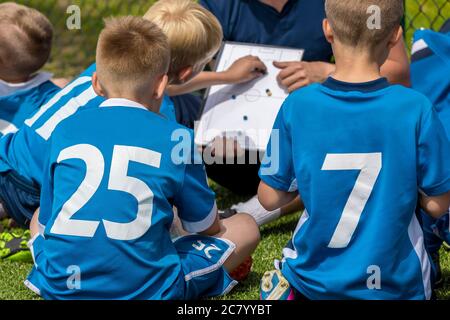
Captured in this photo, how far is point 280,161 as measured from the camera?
2.73 metres

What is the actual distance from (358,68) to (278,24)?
165 centimetres

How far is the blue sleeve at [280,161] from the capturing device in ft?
8.90

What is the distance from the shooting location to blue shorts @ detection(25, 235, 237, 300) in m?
2.93

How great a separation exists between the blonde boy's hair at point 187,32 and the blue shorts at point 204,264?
0.71 metres

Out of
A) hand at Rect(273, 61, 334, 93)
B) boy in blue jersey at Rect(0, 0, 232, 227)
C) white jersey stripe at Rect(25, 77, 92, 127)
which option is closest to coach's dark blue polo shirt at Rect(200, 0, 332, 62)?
hand at Rect(273, 61, 334, 93)

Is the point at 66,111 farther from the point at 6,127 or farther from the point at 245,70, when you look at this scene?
the point at 245,70

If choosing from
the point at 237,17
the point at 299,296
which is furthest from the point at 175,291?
the point at 237,17

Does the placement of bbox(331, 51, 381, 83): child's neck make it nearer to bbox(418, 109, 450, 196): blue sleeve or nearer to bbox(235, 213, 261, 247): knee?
bbox(418, 109, 450, 196): blue sleeve

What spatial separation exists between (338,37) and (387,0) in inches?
7.0

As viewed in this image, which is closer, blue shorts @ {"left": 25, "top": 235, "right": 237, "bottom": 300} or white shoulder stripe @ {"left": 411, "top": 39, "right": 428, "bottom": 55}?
blue shorts @ {"left": 25, "top": 235, "right": 237, "bottom": 300}

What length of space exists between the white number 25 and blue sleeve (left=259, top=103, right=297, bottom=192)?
0.34 m

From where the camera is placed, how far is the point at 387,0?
2.61 metres

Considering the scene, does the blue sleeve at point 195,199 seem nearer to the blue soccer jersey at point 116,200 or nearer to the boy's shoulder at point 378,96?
the blue soccer jersey at point 116,200

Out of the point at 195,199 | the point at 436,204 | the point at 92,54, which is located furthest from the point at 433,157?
the point at 92,54
